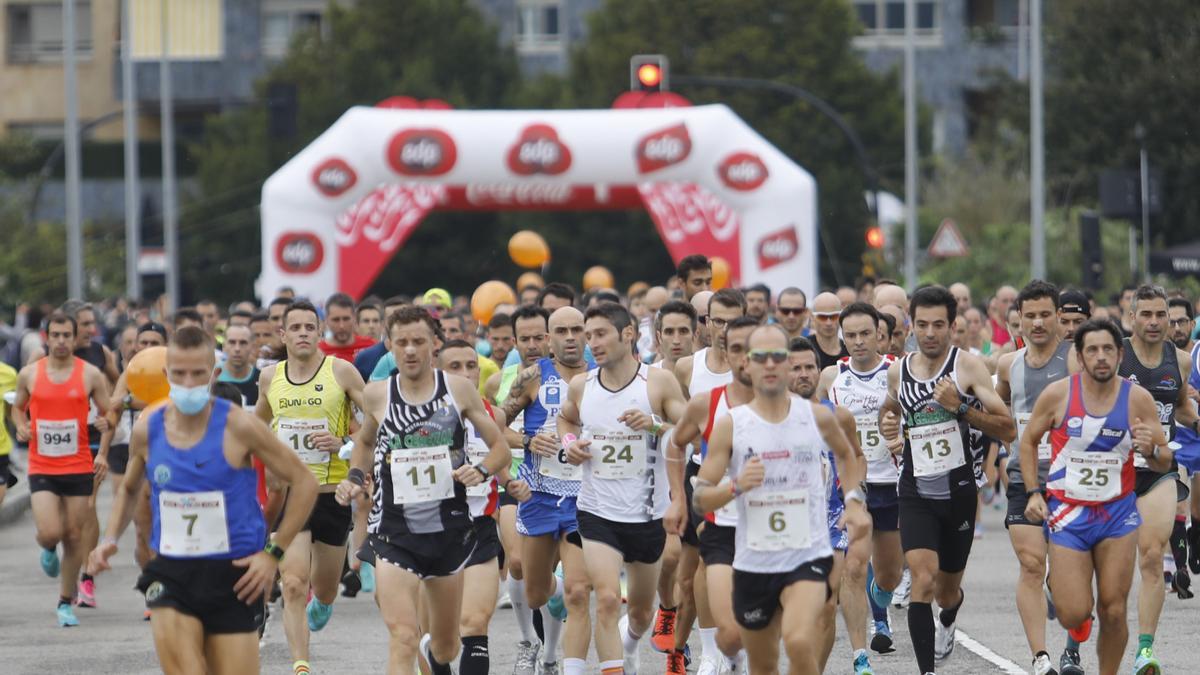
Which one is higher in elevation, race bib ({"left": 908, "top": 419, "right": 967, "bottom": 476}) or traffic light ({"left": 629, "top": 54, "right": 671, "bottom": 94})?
traffic light ({"left": 629, "top": 54, "right": 671, "bottom": 94})

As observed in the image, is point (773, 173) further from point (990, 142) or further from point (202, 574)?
point (990, 142)

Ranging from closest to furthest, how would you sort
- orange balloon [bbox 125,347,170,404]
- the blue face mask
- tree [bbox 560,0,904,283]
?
the blue face mask < orange balloon [bbox 125,347,170,404] < tree [bbox 560,0,904,283]

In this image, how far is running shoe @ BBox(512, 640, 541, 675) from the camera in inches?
455

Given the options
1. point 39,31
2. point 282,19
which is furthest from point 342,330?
point 39,31

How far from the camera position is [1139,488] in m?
11.5

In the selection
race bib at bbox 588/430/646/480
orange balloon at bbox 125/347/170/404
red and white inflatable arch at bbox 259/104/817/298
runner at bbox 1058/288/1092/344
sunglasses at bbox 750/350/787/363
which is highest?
red and white inflatable arch at bbox 259/104/817/298

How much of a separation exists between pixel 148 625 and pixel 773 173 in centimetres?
1558

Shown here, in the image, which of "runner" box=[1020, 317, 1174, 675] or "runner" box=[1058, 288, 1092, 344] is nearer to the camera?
"runner" box=[1020, 317, 1174, 675]

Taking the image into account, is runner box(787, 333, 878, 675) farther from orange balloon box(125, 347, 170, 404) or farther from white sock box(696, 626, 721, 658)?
orange balloon box(125, 347, 170, 404)

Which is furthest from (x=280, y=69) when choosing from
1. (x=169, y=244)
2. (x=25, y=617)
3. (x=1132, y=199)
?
(x=25, y=617)

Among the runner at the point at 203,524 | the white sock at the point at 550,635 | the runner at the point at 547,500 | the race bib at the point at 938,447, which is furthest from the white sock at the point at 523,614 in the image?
the runner at the point at 203,524

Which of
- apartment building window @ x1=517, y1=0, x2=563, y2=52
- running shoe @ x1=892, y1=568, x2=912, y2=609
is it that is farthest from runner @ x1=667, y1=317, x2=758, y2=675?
apartment building window @ x1=517, y1=0, x2=563, y2=52

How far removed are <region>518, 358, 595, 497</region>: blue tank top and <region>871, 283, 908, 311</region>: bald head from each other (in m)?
2.93

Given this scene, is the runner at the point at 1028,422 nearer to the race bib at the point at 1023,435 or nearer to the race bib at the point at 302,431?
the race bib at the point at 1023,435
